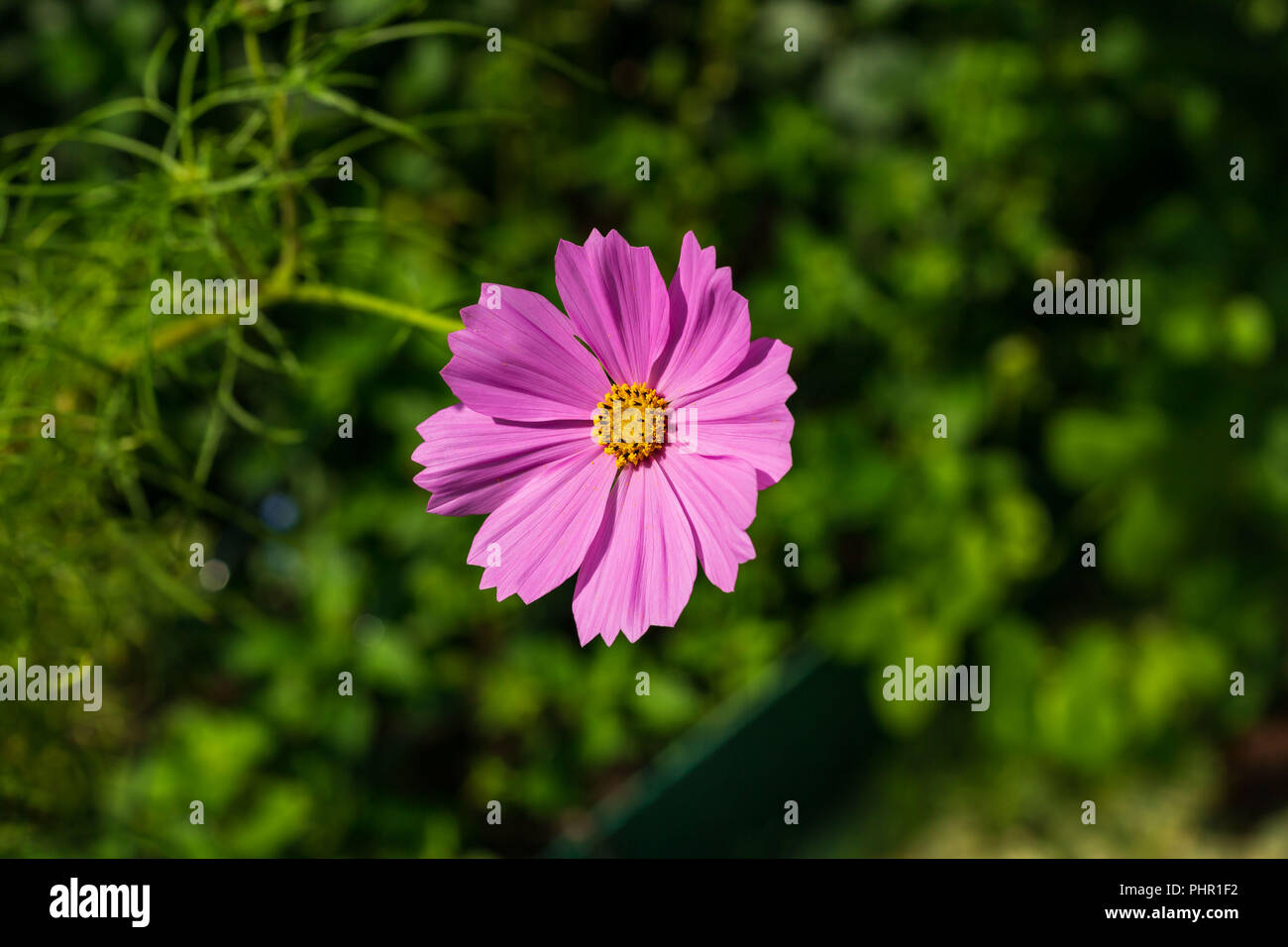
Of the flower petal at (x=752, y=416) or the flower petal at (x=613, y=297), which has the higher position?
the flower petal at (x=613, y=297)

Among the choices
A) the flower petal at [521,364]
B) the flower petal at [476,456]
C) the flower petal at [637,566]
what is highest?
the flower petal at [521,364]

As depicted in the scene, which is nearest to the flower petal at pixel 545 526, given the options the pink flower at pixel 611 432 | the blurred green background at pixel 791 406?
the pink flower at pixel 611 432

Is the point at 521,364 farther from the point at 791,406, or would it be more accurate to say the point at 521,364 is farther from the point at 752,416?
the point at 791,406

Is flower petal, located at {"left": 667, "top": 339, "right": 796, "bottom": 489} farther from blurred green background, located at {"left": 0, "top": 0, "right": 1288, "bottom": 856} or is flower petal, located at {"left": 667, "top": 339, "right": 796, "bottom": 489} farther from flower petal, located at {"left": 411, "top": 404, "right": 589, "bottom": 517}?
blurred green background, located at {"left": 0, "top": 0, "right": 1288, "bottom": 856}

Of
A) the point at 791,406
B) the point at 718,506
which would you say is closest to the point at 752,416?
the point at 718,506

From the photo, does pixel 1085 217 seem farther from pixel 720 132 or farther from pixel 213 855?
pixel 213 855

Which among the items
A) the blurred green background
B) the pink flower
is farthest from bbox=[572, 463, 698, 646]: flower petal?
the blurred green background

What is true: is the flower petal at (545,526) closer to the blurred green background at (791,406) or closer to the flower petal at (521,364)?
the flower petal at (521,364)
